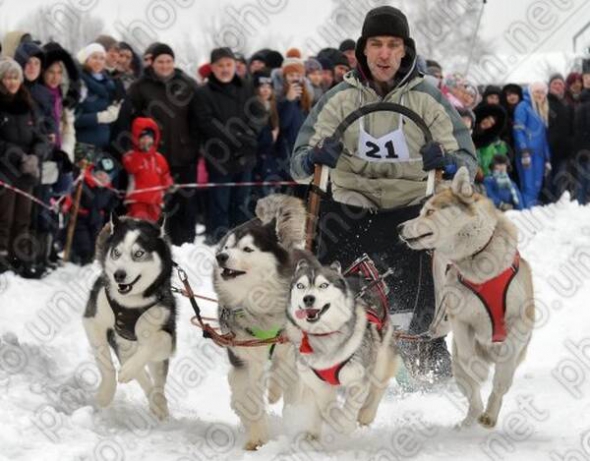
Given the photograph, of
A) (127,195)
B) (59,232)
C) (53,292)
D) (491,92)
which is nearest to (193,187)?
(127,195)

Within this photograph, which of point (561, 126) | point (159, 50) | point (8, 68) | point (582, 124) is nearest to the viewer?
point (8, 68)

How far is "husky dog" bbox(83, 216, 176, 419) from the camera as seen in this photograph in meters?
4.19

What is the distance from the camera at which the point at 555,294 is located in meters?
7.55

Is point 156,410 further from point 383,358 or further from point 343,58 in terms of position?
point 343,58

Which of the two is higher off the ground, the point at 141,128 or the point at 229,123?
the point at 229,123

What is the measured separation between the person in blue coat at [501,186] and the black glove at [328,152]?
636 cm

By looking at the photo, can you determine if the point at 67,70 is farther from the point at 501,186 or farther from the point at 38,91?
the point at 501,186

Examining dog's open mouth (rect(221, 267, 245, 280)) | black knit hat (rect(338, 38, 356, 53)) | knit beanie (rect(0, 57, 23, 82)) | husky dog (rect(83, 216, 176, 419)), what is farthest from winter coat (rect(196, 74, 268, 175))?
dog's open mouth (rect(221, 267, 245, 280))

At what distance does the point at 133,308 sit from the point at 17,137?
9.83 ft

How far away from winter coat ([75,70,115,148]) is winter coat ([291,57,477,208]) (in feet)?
11.3

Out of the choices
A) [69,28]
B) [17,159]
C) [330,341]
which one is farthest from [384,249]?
[69,28]

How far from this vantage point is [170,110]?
26.3 feet

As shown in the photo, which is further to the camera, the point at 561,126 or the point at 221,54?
the point at 561,126

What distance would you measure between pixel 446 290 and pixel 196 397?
1740mm
